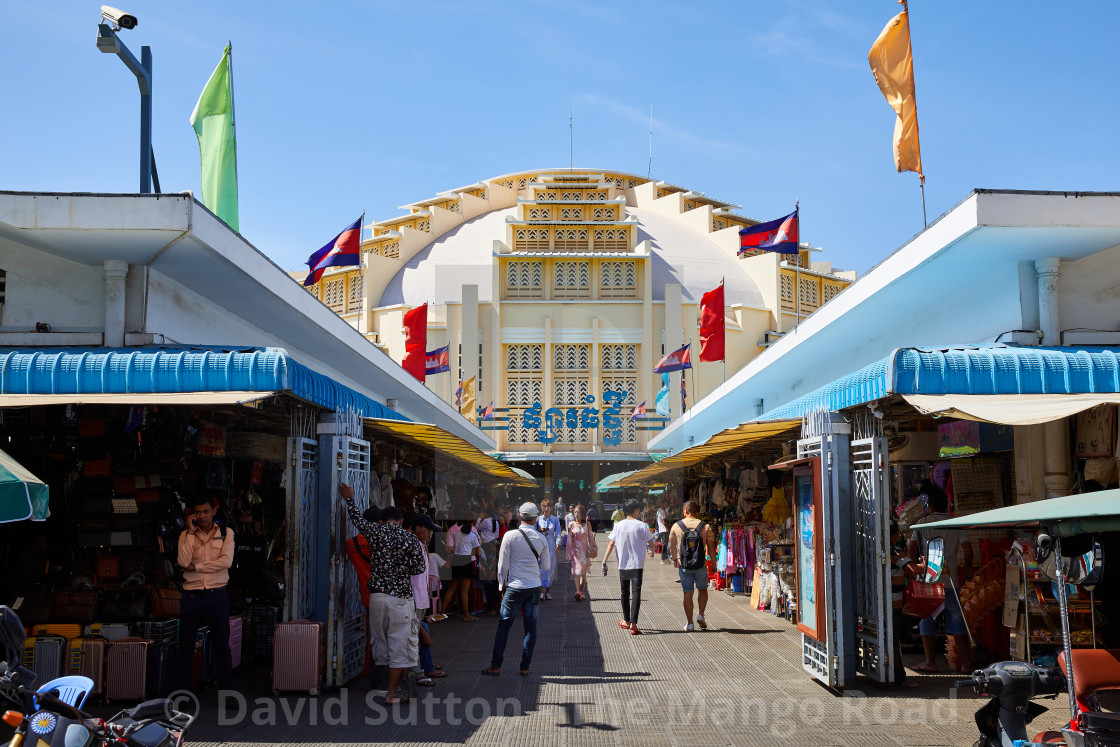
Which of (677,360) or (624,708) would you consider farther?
(677,360)

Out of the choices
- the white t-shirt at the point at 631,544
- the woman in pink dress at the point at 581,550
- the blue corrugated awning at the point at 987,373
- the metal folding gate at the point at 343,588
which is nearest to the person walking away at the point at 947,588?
the blue corrugated awning at the point at 987,373

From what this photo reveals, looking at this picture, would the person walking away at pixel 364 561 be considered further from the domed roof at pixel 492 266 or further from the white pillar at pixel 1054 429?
the domed roof at pixel 492 266

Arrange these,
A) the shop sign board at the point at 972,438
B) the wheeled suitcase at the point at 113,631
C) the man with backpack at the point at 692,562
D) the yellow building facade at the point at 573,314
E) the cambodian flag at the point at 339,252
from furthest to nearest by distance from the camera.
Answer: the yellow building facade at the point at 573,314 → the cambodian flag at the point at 339,252 → the man with backpack at the point at 692,562 → the shop sign board at the point at 972,438 → the wheeled suitcase at the point at 113,631

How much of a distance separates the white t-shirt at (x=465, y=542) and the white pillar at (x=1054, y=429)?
7.23m

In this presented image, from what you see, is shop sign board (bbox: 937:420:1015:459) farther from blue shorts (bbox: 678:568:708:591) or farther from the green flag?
the green flag

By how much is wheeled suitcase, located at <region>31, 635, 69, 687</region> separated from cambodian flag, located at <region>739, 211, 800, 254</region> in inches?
469

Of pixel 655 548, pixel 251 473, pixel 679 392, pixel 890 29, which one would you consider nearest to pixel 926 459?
pixel 890 29

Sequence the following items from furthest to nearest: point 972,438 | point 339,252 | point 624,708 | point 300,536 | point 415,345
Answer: point 415,345
point 339,252
point 972,438
point 300,536
point 624,708

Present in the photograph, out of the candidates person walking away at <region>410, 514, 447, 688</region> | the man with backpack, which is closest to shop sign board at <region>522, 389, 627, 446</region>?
the man with backpack

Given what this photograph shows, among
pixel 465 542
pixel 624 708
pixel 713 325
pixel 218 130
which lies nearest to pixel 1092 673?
pixel 624 708

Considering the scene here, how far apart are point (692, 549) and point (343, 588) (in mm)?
5182

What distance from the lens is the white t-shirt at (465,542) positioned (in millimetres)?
13406

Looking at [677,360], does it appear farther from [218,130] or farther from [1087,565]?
[1087,565]

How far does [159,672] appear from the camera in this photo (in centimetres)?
795
